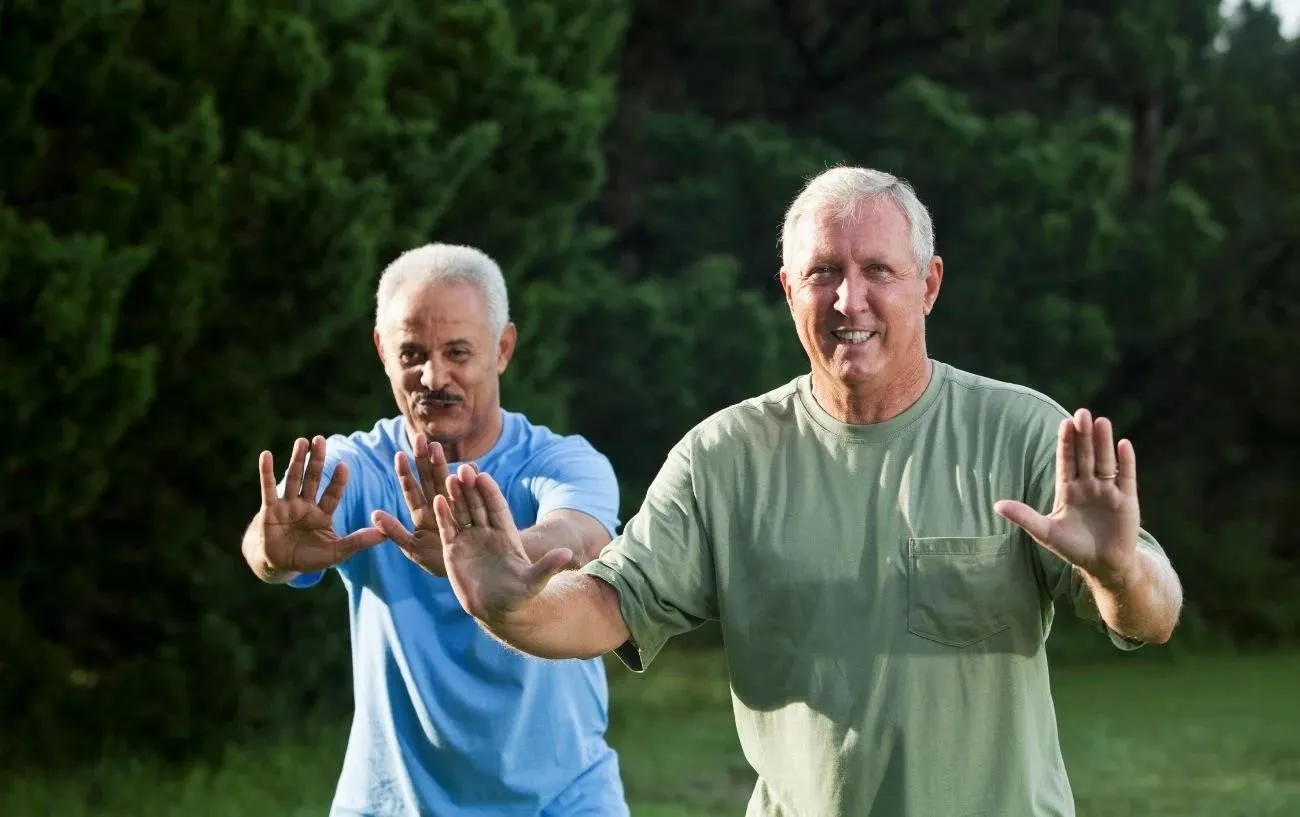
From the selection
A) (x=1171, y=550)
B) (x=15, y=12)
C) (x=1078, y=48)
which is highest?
(x=1078, y=48)

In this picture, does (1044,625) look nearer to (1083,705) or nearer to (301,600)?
(301,600)

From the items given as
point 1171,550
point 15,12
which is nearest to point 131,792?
point 15,12

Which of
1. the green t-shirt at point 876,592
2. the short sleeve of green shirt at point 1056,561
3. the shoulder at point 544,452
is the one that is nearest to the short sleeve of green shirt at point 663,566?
the green t-shirt at point 876,592

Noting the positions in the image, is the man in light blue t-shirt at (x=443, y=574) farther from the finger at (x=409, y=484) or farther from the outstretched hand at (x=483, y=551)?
the outstretched hand at (x=483, y=551)

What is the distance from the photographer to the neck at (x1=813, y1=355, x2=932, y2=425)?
3.23 meters

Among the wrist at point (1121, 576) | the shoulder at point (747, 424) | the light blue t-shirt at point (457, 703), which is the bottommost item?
the light blue t-shirt at point (457, 703)

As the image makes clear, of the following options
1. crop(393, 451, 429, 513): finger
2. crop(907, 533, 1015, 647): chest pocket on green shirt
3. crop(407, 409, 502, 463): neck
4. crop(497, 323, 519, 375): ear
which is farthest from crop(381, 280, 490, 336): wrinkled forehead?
crop(907, 533, 1015, 647): chest pocket on green shirt

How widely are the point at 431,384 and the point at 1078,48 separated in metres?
14.5

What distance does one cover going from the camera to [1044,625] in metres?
3.20

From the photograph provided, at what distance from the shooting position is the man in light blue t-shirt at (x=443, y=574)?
415cm

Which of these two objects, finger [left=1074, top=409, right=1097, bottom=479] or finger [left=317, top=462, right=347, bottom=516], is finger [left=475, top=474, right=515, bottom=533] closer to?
finger [left=1074, top=409, right=1097, bottom=479]

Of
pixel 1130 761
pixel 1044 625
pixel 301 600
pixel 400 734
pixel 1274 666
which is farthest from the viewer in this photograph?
pixel 1274 666

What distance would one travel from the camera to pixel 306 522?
161 inches

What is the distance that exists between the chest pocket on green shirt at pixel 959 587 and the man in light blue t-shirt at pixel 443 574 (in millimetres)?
1035
